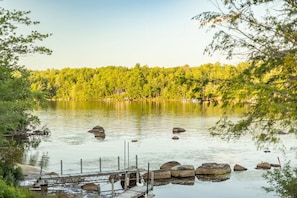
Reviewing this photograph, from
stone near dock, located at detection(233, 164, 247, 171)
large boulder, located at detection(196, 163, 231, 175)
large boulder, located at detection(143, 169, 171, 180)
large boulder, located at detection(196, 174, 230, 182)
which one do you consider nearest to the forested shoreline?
stone near dock, located at detection(233, 164, 247, 171)

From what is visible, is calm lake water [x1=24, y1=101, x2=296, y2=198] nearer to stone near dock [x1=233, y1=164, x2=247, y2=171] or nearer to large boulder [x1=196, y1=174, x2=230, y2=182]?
large boulder [x1=196, y1=174, x2=230, y2=182]

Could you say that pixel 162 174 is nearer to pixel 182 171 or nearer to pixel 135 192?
pixel 182 171

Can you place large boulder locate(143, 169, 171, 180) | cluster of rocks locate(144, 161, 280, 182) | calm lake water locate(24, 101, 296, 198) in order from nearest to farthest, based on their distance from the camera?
calm lake water locate(24, 101, 296, 198), large boulder locate(143, 169, 171, 180), cluster of rocks locate(144, 161, 280, 182)

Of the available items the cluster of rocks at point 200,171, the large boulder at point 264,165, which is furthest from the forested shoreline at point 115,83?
the cluster of rocks at point 200,171

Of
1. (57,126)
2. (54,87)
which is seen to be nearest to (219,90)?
(57,126)

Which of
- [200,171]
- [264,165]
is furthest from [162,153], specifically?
[264,165]

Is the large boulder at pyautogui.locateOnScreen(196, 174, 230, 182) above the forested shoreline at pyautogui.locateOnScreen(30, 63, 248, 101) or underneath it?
underneath

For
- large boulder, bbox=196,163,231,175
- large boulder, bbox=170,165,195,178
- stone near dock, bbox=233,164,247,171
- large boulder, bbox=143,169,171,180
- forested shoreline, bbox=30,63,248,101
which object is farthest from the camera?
forested shoreline, bbox=30,63,248,101

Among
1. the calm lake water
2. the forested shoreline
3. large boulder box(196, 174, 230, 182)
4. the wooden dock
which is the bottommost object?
large boulder box(196, 174, 230, 182)

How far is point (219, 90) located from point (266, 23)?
1.94m

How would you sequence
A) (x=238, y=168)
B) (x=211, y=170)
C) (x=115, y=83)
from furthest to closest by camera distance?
(x=115, y=83) < (x=238, y=168) < (x=211, y=170)

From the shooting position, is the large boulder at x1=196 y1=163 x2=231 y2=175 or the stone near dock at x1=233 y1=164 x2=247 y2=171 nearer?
the large boulder at x1=196 y1=163 x2=231 y2=175

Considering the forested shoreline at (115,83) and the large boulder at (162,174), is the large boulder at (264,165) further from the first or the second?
the forested shoreline at (115,83)

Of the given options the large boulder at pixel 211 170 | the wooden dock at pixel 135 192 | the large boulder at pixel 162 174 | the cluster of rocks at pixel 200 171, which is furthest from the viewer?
the large boulder at pixel 211 170
